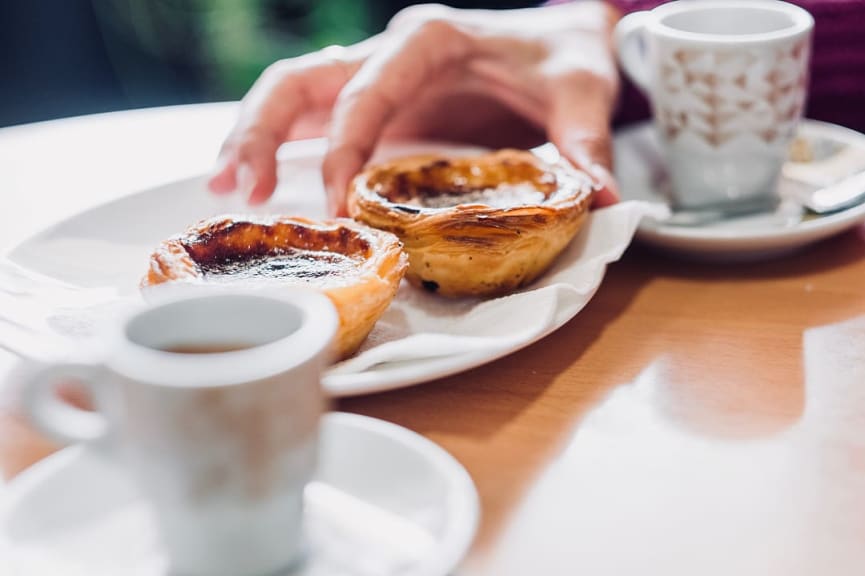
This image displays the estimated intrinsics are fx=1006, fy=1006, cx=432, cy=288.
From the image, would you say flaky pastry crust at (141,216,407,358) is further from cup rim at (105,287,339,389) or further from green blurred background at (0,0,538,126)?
green blurred background at (0,0,538,126)

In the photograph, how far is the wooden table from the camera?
52cm

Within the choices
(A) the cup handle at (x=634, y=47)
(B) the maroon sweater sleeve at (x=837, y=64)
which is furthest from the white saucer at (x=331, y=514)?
(B) the maroon sweater sleeve at (x=837, y=64)

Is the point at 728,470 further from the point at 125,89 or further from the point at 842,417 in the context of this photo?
the point at 125,89

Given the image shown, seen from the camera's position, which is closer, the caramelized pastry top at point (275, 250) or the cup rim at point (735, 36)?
the caramelized pastry top at point (275, 250)

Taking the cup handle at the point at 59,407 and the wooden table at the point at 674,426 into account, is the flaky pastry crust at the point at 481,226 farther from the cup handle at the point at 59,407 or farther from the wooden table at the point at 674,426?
the cup handle at the point at 59,407

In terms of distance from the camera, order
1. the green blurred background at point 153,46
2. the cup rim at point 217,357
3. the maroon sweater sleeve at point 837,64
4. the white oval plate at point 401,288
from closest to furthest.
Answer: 1. the cup rim at point 217,357
2. the white oval plate at point 401,288
3. the maroon sweater sleeve at point 837,64
4. the green blurred background at point 153,46

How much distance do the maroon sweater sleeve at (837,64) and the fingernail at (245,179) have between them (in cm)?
54

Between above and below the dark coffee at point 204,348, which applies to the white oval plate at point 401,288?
below

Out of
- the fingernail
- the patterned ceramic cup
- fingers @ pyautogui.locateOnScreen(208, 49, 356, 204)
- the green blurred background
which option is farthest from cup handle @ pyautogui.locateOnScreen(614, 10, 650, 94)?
the green blurred background

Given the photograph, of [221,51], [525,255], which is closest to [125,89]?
[221,51]

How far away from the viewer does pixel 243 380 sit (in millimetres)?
424

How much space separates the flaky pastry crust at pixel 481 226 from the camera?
0.75 meters

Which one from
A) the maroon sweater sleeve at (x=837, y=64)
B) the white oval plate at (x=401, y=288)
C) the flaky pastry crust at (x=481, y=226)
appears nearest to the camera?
the white oval plate at (x=401, y=288)

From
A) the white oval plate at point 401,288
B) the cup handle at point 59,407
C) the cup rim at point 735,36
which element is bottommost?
the white oval plate at point 401,288
